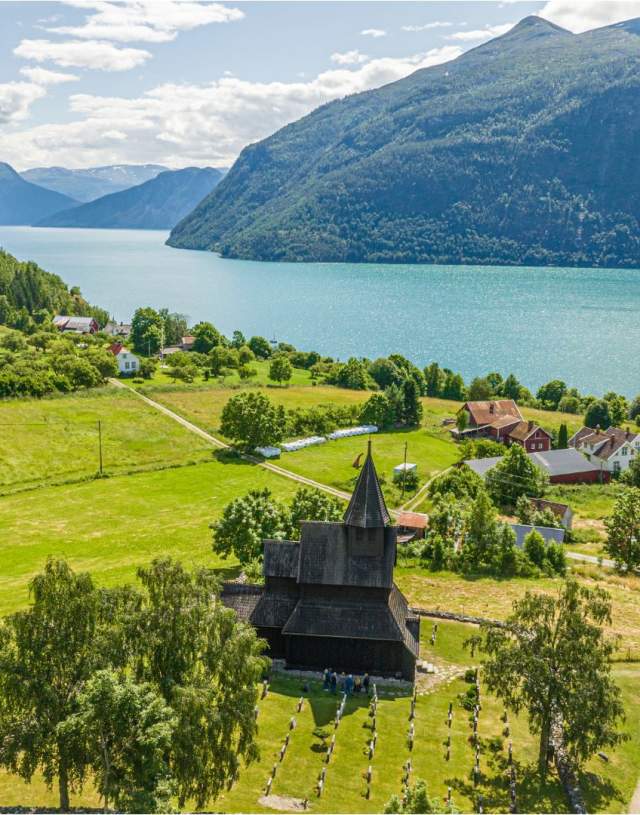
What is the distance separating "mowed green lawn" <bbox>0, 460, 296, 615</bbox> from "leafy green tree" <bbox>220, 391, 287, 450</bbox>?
4980mm

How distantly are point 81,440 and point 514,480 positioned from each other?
156 feet

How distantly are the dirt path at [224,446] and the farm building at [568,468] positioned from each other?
745 inches

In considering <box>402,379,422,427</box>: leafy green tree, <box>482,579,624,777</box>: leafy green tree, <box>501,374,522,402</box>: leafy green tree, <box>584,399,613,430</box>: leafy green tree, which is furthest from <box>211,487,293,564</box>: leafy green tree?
<box>501,374,522,402</box>: leafy green tree

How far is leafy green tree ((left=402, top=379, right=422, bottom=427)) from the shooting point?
102 meters

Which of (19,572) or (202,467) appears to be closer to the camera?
(19,572)

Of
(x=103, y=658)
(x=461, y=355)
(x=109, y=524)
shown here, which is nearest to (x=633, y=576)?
(x=109, y=524)

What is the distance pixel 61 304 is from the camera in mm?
166250

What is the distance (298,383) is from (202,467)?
4817 centimetres

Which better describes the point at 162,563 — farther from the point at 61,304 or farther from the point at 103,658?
the point at 61,304

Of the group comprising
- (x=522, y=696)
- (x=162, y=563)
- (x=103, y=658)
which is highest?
(x=162, y=563)

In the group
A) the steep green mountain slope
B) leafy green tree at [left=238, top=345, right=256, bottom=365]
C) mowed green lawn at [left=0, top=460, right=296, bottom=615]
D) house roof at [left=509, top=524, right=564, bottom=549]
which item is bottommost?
mowed green lawn at [left=0, top=460, right=296, bottom=615]

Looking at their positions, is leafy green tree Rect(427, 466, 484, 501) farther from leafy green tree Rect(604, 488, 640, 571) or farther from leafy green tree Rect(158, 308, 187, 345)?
leafy green tree Rect(158, 308, 187, 345)

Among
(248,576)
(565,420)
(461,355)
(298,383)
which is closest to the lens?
(248,576)

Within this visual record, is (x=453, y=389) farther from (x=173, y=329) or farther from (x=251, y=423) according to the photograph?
(x=173, y=329)
